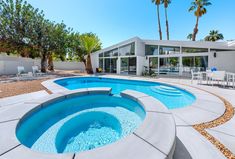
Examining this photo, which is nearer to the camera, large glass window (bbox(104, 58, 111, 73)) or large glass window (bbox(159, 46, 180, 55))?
large glass window (bbox(159, 46, 180, 55))

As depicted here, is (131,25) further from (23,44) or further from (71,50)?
(23,44)

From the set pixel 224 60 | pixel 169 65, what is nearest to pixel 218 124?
pixel 224 60

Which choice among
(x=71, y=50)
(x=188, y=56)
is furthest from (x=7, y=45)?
(x=188, y=56)

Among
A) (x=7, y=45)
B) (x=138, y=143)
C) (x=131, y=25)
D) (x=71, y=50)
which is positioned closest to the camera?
(x=138, y=143)

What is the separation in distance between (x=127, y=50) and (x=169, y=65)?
6.25 meters

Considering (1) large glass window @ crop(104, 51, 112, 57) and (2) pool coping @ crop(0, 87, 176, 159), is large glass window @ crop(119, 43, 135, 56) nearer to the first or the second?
(1) large glass window @ crop(104, 51, 112, 57)

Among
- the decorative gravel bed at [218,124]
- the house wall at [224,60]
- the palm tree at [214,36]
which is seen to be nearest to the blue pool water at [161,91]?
the decorative gravel bed at [218,124]

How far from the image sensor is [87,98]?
665 cm

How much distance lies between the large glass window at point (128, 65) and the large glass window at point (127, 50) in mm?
752

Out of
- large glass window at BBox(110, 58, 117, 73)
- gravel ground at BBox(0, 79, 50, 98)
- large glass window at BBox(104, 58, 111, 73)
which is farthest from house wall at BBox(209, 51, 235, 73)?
gravel ground at BBox(0, 79, 50, 98)

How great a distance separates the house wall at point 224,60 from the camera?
514 inches

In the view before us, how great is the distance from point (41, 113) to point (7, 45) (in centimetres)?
2088

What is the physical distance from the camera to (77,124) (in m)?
4.41

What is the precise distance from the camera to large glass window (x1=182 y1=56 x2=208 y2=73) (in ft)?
47.3
